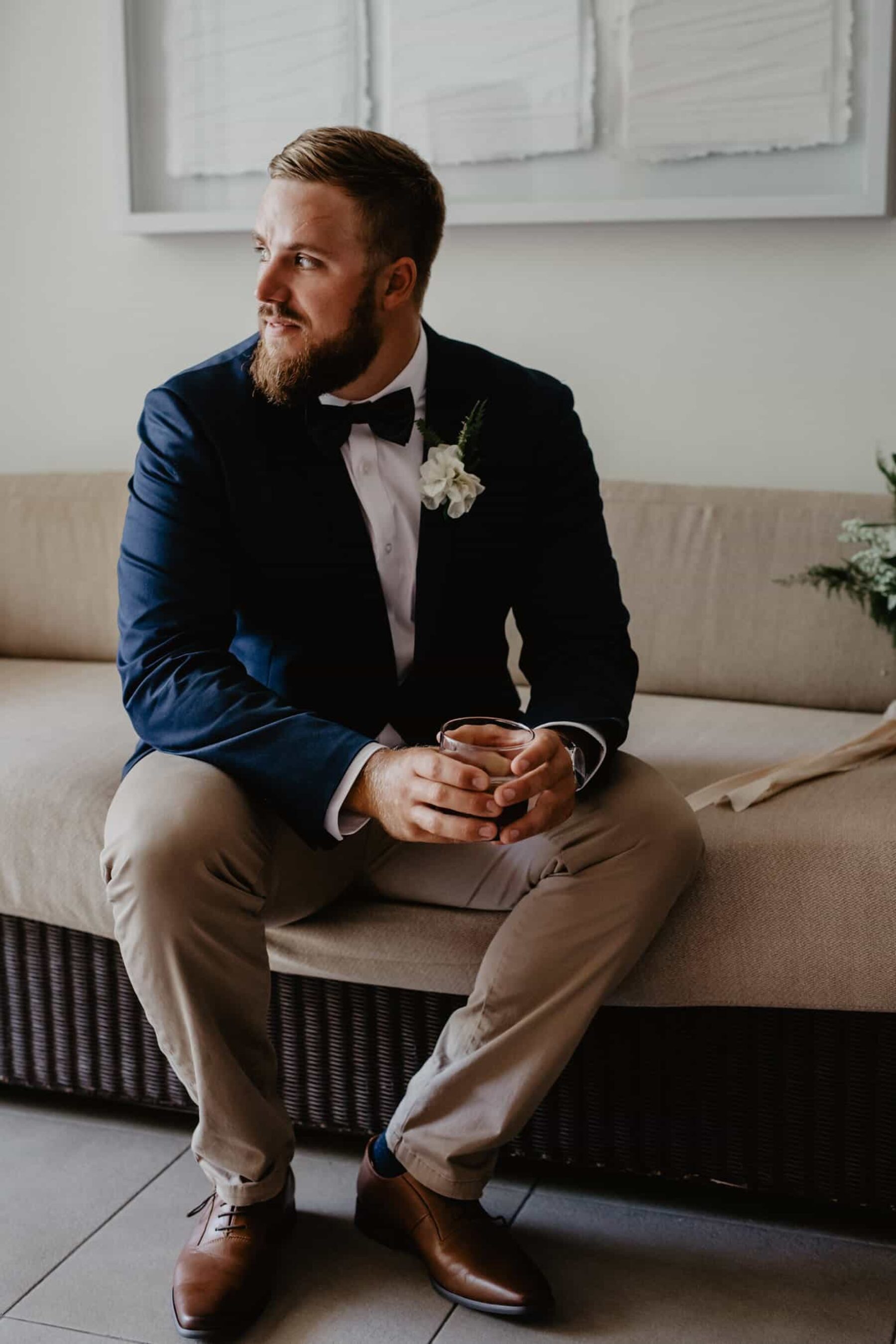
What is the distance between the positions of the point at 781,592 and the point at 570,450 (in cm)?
63

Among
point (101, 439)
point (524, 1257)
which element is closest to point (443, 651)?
point (524, 1257)

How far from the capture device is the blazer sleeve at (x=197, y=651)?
66.1 inches

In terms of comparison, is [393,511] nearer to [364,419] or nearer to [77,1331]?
[364,419]

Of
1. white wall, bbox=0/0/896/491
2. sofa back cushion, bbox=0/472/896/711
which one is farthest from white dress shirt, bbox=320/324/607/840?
white wall, bbox=0/0/896/491

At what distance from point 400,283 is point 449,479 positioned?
11.3 inches

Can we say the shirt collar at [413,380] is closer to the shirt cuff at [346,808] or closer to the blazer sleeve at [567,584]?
the blazer sleeve at [567,584]

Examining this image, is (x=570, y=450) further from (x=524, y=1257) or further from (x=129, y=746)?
(x=524, y=1257)

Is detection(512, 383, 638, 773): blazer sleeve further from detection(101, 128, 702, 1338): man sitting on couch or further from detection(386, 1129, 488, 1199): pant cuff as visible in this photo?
detection(386, 1129, 488, 1199): pant cuff

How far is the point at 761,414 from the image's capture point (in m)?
2.70

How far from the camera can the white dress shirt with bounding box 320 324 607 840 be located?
1.92 metres

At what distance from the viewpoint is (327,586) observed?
1.88 meters

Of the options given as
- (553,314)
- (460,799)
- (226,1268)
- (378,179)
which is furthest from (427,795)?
(553,314)

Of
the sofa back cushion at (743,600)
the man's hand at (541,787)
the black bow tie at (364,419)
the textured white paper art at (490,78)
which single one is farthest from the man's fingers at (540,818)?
the textured white paper art at (490,78)

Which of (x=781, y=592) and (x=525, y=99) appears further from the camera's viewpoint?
(x=525, y=99)
